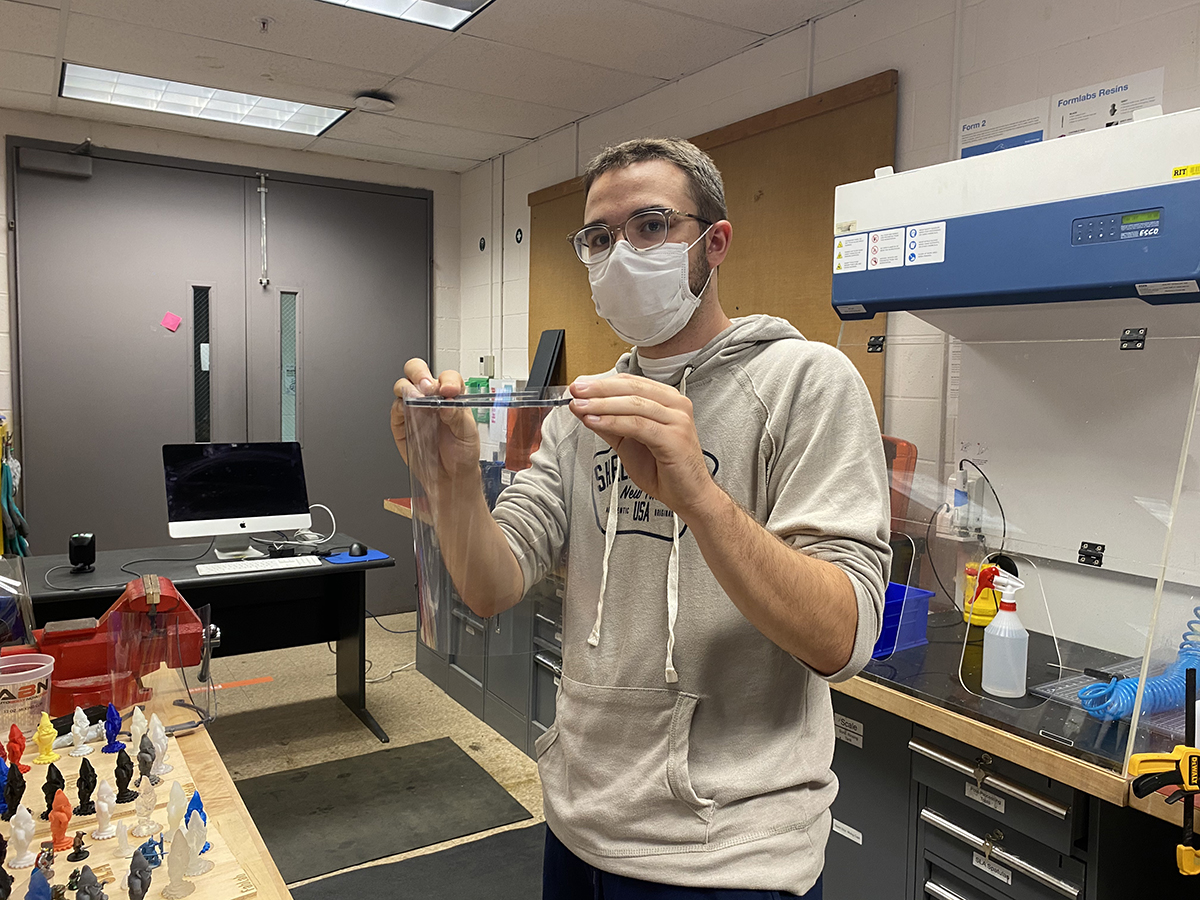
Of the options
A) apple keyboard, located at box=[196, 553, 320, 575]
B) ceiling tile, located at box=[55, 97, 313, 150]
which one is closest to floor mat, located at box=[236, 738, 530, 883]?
apple keyboard, located at box=[196, 553, 320, 575]

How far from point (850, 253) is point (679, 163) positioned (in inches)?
47.5

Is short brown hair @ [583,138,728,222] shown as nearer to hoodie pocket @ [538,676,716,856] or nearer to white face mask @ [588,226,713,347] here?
white face mask @ [588,226,713,347]

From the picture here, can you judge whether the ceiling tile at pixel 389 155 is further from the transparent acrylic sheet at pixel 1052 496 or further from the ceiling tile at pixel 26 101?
the transparent acrylic sheet at pixel 1052 496

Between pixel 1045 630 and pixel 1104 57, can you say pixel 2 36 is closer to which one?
pixel 1104 57

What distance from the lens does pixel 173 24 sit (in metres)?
3.07

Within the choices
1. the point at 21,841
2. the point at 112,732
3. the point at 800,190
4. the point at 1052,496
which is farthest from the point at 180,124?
the point at 1052,496

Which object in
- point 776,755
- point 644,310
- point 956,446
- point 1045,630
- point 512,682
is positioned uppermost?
point 644,310

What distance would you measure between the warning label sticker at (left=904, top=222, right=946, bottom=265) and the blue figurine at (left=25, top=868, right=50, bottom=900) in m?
1.98

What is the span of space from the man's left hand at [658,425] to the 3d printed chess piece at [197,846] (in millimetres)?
865

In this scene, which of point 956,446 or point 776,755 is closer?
point 776,755

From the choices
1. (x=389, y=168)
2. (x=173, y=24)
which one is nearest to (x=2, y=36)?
(x=173, y=24)

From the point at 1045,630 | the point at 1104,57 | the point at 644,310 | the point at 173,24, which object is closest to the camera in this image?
the point at 644,310

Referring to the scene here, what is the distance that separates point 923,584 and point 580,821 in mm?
1464

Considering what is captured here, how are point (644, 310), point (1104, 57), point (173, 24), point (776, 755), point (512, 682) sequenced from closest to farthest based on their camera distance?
point (776, 755)
point (644, 310)
point (1104, 57)
point (173, 24)
point (512, 682)
